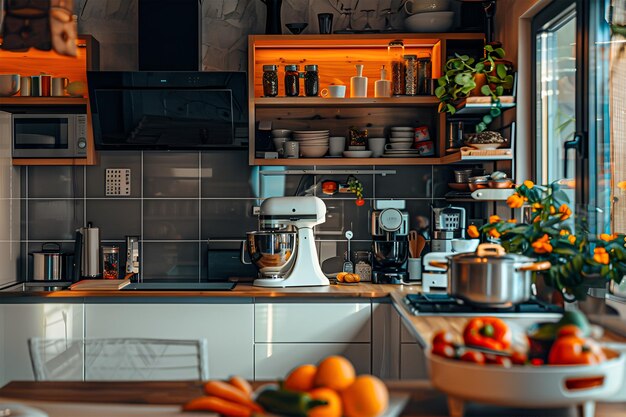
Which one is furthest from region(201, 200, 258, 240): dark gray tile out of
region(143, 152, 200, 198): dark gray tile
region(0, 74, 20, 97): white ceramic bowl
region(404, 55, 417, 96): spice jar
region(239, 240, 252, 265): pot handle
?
region(0, 74, 20, 97): white ceramic bowl

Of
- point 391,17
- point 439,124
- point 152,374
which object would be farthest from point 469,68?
point 152,374

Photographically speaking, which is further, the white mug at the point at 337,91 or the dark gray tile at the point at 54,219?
the dark gray tile at the point at 54,219

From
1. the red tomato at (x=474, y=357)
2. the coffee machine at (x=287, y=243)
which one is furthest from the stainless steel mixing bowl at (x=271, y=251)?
the red tomato at (x=474, y=357)

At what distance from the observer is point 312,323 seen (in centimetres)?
397

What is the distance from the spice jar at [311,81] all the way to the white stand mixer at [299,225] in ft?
1.93

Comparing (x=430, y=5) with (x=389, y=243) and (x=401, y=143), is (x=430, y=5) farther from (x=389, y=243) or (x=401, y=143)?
(x=389, y=243)

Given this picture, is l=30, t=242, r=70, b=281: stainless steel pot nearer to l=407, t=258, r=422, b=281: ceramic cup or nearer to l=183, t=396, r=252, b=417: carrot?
l=407, t=258, r=422, b=281: ceramic cup

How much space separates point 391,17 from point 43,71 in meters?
2.02

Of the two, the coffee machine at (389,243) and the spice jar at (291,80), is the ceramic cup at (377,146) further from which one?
the spice jar at (291,80)

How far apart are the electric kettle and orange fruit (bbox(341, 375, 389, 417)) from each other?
126 inches

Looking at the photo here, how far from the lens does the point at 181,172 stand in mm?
4629

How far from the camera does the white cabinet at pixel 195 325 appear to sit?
396cm

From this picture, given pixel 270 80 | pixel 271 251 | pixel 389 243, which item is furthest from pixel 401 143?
pixel 271 251

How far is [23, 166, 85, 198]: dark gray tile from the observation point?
4.62m
